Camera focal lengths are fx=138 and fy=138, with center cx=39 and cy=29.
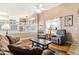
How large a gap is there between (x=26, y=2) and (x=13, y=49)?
2.90 ft

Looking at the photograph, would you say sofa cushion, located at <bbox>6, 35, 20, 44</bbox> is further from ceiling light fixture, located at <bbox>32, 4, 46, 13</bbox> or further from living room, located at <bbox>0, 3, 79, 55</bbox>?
ceiling light fixture, located at <bbox>32, 4, 46, 13</bbox>

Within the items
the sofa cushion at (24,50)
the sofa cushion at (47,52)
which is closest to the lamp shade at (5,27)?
the sofa cushion at (24,50)

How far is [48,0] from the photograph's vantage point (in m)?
2.49

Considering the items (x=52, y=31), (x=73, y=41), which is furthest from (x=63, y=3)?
(x=73, y=41)

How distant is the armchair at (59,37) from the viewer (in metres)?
2.46

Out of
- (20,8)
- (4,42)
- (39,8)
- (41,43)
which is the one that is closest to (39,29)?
(41,43)

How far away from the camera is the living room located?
8.04 feet

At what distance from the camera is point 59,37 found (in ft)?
8.11

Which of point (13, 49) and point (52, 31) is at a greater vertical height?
point (52, 31)

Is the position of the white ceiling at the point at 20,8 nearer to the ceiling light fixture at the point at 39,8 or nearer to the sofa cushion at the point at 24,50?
the ceiling light fixture at the point at 39,8

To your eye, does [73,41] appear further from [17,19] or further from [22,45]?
[17,19]

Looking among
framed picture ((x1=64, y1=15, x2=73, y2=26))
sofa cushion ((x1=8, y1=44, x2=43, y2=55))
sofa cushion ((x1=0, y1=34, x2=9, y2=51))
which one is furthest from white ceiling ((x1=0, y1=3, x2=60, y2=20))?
sofa cushion ((x1=8, y1=44, x2=43, y2=55))

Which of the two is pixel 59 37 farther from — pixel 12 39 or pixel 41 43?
pixel 12 39

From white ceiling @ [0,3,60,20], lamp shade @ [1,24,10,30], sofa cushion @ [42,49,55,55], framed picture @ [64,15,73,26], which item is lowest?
sofa cushion @ [42,49,55,55]
